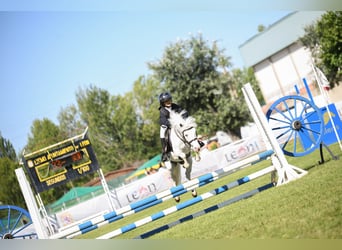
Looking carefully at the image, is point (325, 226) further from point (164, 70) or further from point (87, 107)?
point (87, 107)

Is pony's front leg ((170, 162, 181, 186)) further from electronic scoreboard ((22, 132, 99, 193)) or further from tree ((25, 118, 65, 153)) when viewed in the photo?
tree ((25, 118, 65, 153))

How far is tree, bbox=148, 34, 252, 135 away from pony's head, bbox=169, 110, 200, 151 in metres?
19.6

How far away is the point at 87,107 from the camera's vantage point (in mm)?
33344

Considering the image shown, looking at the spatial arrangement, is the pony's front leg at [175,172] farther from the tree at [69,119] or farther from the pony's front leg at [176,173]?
the tree at [69,119]

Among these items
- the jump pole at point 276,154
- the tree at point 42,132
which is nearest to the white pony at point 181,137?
the jump pole at point 276,154

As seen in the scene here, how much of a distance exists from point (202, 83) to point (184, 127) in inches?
794

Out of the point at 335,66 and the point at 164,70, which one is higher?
the point at 164,70

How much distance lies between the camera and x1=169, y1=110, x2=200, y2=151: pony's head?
5113mm

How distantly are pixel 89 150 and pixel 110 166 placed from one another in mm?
22658

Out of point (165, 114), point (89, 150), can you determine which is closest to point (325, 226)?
point (165, 114)

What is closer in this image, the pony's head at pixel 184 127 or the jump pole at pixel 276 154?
the pony's head at pixel 184 127

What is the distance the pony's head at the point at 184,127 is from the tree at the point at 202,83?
19.6 meters

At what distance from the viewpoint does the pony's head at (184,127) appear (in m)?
5.11

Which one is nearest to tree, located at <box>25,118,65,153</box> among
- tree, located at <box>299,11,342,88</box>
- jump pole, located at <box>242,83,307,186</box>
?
tree, located at <box>299,11,342,88</box>
